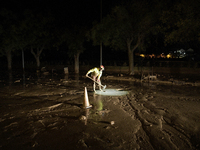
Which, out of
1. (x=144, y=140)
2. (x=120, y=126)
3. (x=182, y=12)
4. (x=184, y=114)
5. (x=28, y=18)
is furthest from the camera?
(x=28, y=18)

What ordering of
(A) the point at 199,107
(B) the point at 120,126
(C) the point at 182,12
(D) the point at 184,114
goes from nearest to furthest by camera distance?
(B) the point at 120,126
(D) the point at 184,114
(A) the point at 199,107
(C) the point at 182,12

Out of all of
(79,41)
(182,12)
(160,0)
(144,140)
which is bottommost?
(144,140)

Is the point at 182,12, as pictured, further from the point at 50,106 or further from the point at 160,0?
the point at 50,106

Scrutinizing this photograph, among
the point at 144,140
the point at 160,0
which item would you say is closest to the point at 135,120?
the point at 144,140

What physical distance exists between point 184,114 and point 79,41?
59.6 feet

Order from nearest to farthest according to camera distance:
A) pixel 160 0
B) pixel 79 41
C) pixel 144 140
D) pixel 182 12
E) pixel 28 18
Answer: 1. pixel 144 140
2. pixel 182 12
3. pixel 160 0
4. pixel 79 41
5. pixel 28 18

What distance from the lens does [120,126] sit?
491 cm

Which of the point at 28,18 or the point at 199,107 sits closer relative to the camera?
the point at 199,107

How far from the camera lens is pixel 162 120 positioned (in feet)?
17.7

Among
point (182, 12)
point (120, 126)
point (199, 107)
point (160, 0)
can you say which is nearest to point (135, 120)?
point (120, 126)

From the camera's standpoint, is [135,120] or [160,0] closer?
[135,120]

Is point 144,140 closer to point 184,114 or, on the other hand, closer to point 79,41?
point 184,114

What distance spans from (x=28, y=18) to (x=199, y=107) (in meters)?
27.5

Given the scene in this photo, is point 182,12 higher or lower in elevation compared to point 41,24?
lower
